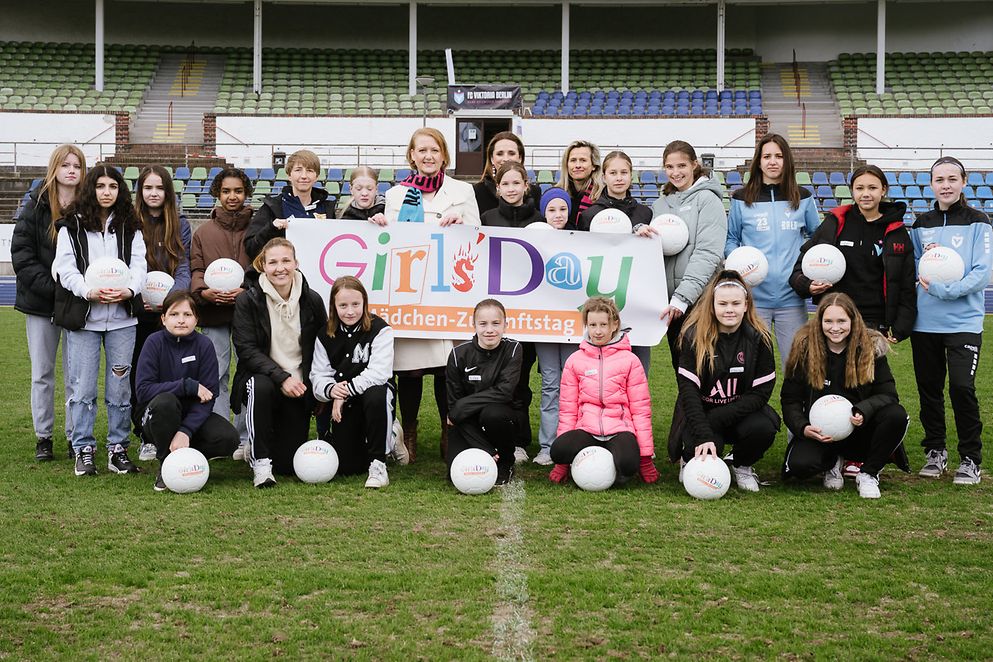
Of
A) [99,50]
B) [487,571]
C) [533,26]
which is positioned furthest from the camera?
[533,26]

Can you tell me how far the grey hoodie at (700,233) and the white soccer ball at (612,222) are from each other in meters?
0.33

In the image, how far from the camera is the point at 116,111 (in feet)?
97.1

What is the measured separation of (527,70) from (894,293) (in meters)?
28.7

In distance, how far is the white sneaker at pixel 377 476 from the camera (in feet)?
19.5

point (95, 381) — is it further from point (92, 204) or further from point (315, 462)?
point (315, 462)

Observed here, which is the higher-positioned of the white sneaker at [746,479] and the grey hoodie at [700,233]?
the grey hoodie at [700,233]

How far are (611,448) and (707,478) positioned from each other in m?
0.60

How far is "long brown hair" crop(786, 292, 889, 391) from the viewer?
5852 mm

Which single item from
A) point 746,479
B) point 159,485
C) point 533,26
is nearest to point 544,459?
point 746,479

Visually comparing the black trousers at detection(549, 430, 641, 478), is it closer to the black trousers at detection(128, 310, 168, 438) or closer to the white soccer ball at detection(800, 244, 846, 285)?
the white soccer ball at detection(800, 244, 846, 285)

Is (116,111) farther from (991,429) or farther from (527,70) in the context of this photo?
(991,429)

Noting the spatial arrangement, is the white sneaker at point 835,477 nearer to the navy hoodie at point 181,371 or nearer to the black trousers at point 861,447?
the black trousers at point 861,447

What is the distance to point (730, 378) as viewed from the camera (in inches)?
235

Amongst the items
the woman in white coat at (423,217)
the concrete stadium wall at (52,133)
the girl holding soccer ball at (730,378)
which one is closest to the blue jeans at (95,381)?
the woman in white coat at (423,217)
